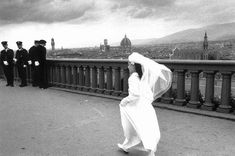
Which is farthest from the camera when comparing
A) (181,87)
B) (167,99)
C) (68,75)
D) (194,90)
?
(68,75)

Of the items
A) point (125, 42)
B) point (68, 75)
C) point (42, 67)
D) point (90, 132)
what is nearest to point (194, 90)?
point (90, 132)

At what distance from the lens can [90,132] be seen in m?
5.80

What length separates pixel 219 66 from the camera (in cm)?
670

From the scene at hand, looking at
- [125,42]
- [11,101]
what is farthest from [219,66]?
[125,42]

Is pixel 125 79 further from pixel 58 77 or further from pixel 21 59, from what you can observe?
pixel 21 59

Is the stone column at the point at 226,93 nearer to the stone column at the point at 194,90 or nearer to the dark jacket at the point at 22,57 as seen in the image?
the stone column at the point at 194,90

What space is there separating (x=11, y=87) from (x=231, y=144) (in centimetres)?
1054

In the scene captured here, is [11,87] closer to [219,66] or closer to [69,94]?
[69,94]

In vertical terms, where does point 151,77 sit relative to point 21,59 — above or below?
above

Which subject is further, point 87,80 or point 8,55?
point 8,55

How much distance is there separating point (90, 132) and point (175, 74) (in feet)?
14.4

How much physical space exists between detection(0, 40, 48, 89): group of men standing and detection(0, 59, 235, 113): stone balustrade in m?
0.32

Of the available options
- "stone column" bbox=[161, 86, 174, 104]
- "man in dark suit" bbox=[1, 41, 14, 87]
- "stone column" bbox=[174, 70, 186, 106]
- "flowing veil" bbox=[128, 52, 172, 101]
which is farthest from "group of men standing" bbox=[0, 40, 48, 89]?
"flowing veil" bbox=[128, 52, 172, 101]

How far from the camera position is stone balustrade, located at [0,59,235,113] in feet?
22.0
